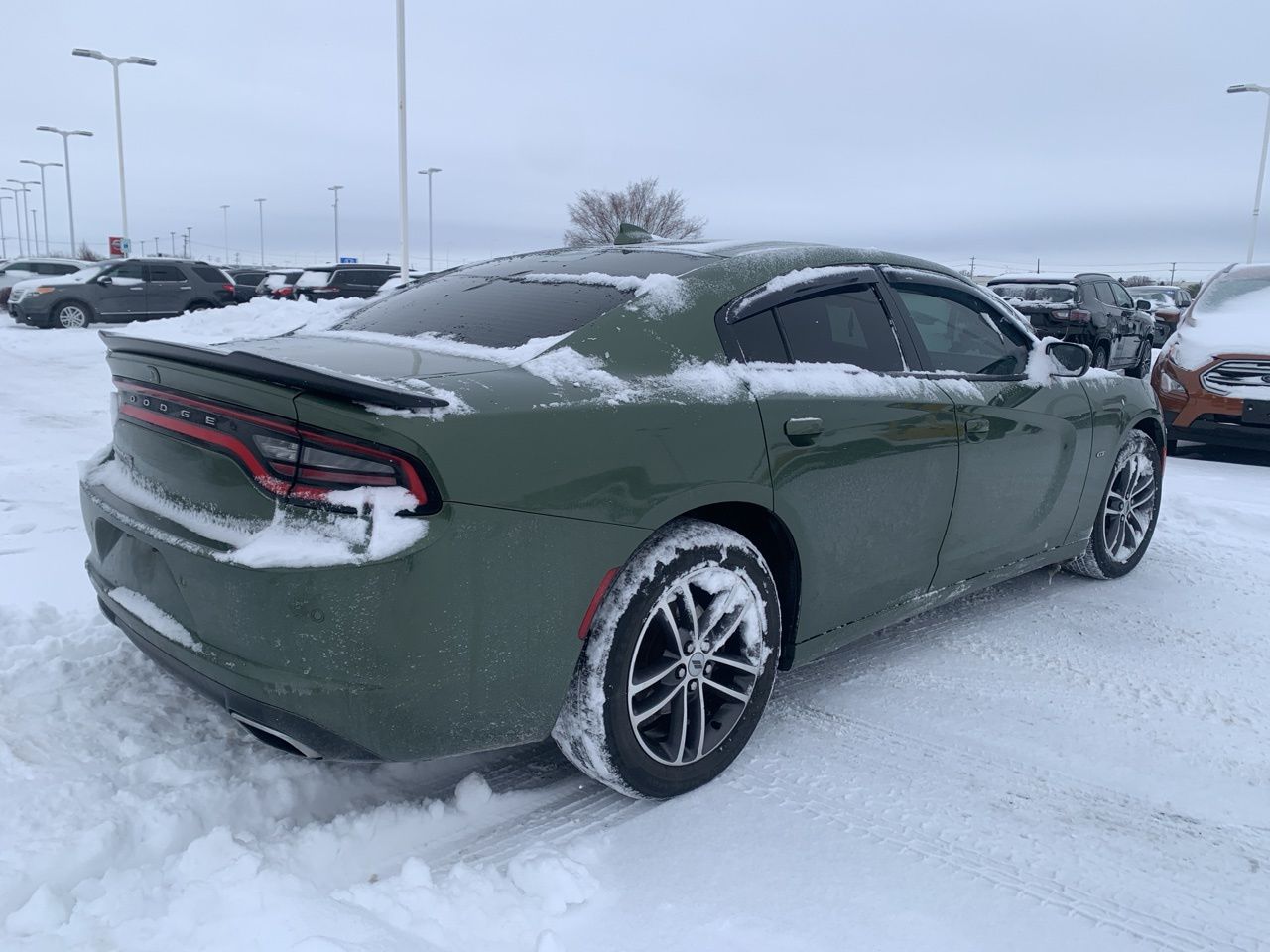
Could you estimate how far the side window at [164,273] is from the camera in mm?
20828

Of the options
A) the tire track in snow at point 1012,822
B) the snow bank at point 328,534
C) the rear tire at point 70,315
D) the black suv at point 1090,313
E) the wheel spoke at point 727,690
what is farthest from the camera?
the rear tire at point 70,315

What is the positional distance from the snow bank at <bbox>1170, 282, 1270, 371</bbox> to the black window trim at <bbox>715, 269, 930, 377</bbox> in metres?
6.22

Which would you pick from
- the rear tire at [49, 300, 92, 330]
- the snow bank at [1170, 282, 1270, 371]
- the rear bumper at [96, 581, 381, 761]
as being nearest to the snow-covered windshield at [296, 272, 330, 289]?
the rear tire at [49, 300, 92, 330]

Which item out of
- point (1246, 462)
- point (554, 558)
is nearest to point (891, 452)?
point (554, 558)

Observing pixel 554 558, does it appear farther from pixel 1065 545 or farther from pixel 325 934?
pixel 1065 545

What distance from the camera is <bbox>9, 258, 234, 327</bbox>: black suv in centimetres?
1998

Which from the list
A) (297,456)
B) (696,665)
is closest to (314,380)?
(297,456)

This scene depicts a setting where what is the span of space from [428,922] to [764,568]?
4.41 ft

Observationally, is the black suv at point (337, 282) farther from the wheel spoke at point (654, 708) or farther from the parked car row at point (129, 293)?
the wheel spoke at point (654, 708)

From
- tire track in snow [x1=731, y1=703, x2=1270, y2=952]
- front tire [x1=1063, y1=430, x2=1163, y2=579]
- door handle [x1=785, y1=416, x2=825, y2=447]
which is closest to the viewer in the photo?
tire track in snow [x1=731, y1=703, x2=1270, y2=952]

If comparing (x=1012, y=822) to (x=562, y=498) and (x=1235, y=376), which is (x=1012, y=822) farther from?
(x=1235, y=376)

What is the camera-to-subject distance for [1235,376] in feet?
27.2

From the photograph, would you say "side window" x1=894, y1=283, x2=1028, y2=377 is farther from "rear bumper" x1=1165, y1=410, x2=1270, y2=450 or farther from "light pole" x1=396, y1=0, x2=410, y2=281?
"light pole" x1=396, y1=0, x2=410, y2=281

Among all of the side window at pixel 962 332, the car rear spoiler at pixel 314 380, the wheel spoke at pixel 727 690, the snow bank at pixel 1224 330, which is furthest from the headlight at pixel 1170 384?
the car rear spoiler at pixel 314 380
